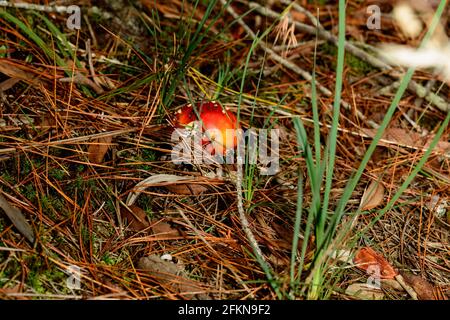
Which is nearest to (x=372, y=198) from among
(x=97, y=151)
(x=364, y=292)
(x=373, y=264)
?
(x=373, y=264)

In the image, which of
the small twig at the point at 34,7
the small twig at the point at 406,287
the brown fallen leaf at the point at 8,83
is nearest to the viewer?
the small twig at the point at 406,287

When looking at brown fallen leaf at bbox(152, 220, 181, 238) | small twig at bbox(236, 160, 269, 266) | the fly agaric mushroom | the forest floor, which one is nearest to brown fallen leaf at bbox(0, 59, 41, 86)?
the forest floor

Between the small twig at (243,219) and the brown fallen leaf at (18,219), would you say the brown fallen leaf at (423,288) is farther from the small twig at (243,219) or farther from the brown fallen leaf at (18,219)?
the brown fallen leaf at (18,219)

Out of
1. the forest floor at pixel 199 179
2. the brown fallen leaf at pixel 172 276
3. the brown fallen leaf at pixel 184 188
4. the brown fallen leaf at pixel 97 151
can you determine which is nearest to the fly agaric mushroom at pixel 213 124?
the forest floor at pixel 199 179

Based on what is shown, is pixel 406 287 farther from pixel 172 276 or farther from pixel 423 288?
pixel 172 276

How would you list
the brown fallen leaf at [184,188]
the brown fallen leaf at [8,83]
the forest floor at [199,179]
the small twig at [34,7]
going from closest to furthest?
1. the forest floor at [199,179]
2. the brown fallen leaf at [184,188]
3. the brown fallen leaf at [8,83]
4. the small twig at [34,7]

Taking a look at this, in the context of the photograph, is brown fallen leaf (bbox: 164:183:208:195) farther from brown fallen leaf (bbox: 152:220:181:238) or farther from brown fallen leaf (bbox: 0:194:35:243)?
brown fallen leaf (bbox: 0:194:35:243)

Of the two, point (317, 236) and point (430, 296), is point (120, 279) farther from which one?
point (430, 296)
